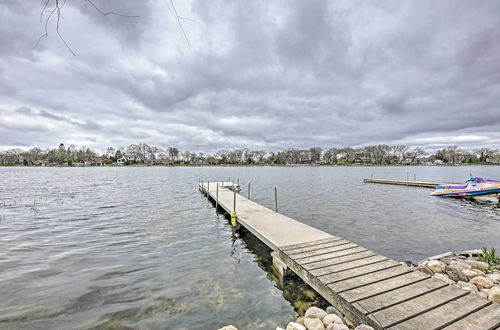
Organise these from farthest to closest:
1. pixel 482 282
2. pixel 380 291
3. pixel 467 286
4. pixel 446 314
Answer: pixel 482 282
pixel 467 286
pixel 380 291
pixel 446 314

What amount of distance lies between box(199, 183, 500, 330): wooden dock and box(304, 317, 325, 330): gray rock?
1.42 ft

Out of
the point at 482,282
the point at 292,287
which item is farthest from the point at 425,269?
the point at 292,287

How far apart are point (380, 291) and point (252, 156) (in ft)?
503

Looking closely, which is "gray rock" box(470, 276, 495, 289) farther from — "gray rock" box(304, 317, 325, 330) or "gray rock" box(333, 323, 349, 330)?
"gray rock" box(304, 317, 325, 330)

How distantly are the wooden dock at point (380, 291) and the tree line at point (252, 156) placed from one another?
14695 cm

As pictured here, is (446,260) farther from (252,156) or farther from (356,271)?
(252,156)

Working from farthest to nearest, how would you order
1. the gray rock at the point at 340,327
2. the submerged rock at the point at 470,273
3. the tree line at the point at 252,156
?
the tree line at the point at 252,156 → the submerged rock at the point at 470,273 → the gray rock at the point at 340,327

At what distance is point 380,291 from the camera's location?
3.87 meters

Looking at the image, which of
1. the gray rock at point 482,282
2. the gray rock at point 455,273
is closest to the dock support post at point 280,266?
the gray rock at point 455,273

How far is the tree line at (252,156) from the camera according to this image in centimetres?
13312

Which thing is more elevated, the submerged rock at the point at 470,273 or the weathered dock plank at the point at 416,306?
the weathered dock plank at the point at 416,306

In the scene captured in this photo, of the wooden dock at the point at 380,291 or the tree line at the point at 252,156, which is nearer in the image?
the wooden dock at the point at 380,291

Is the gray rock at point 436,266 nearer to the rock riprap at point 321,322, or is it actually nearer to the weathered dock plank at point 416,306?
the weathered dock plank at point 416,306

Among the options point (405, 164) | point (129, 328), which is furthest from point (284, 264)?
point (405, 164)
